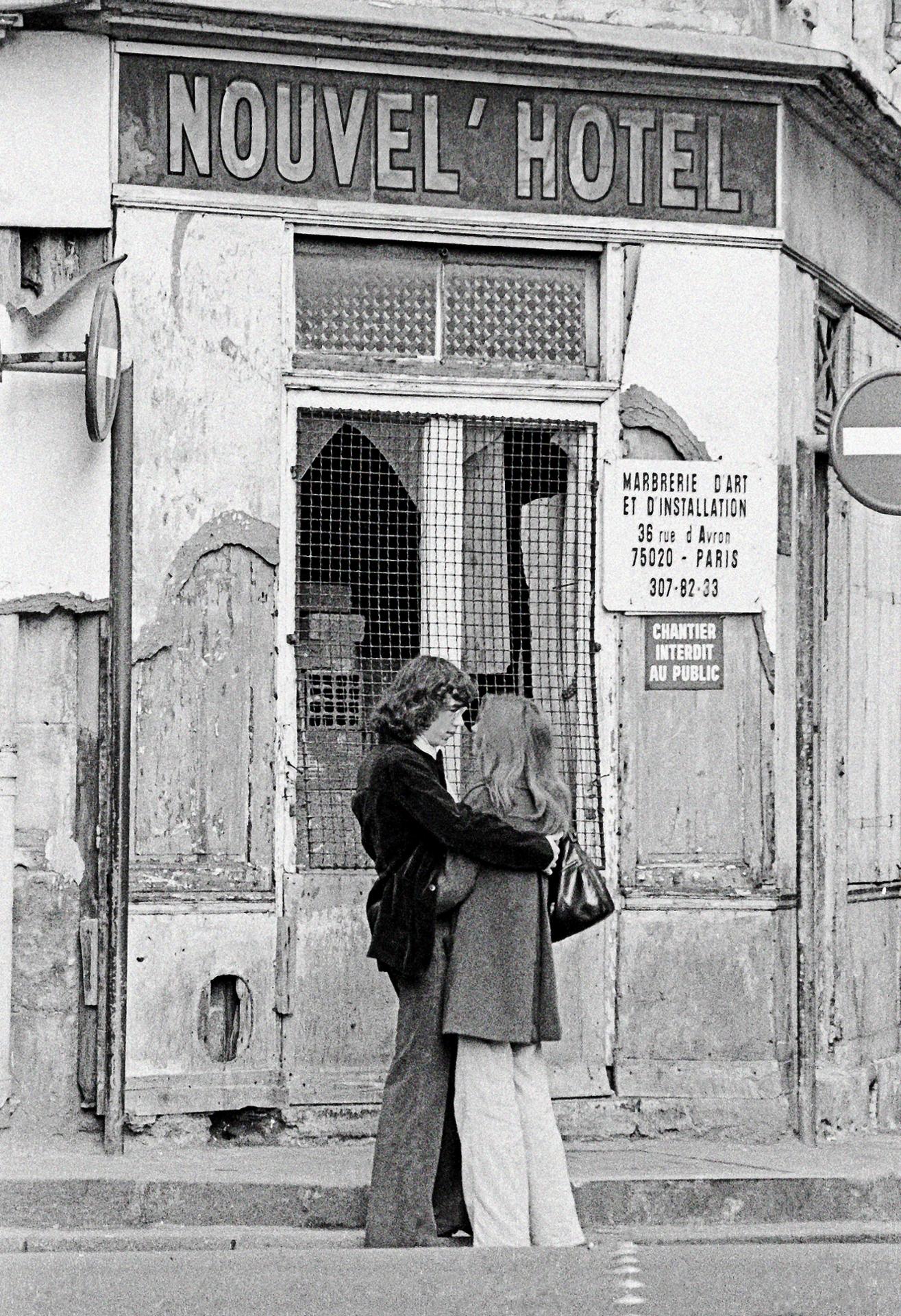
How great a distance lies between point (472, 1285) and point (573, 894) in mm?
1835

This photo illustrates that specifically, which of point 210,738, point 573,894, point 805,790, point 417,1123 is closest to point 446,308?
point 210,738

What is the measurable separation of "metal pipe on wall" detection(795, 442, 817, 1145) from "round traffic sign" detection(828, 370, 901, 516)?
3.70 feet

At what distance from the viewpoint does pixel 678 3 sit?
9.93 metres

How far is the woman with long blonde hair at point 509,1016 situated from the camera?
7.77 metres

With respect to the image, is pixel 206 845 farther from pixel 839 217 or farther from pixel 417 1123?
pixel 839 217

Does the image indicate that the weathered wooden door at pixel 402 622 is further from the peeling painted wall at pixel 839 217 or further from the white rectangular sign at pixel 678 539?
the peeling painted wall at pixel 839 217

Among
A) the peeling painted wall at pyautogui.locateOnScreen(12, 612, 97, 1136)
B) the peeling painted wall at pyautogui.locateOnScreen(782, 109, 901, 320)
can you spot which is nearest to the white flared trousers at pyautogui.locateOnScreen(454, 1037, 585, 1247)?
the peeling painted wall at pyautogui.locateOnScreen(12, 612, 97, 1136)

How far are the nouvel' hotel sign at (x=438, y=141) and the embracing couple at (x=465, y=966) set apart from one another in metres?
2.59

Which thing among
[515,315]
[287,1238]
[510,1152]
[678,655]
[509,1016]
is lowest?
[287,1238]

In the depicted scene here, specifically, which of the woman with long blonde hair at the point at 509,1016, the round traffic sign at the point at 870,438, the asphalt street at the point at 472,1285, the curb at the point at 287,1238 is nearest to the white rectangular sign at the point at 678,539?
the round traffic sign at the point at 870,438

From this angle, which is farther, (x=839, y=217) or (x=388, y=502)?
(x=839, y=217)

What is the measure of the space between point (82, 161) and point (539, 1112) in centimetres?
411

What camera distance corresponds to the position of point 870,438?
901 centimetres

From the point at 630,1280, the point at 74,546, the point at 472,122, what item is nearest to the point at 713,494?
the point at 472,122
